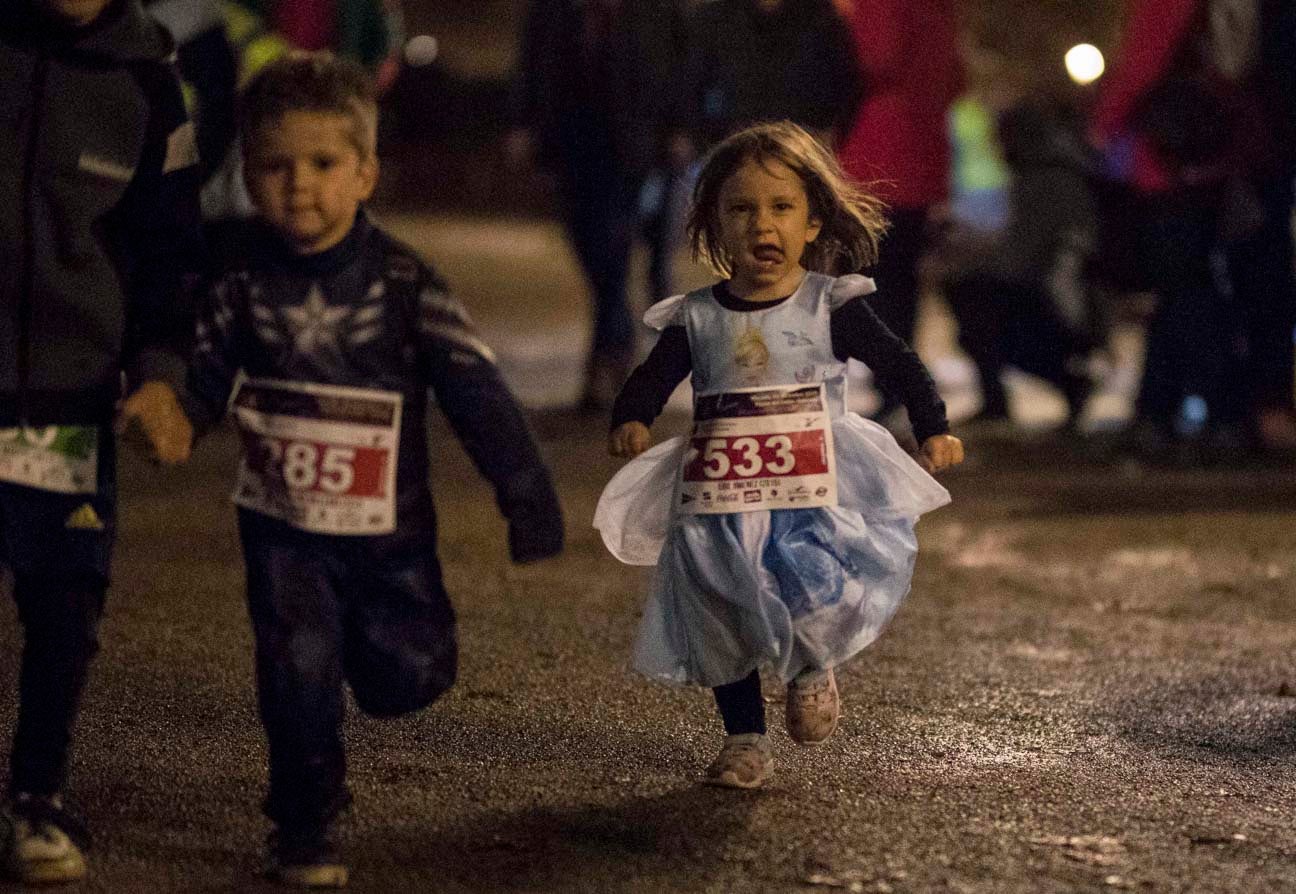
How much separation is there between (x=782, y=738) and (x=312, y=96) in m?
1.92

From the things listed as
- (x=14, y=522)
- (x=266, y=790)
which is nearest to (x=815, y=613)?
(x=266, y=790)

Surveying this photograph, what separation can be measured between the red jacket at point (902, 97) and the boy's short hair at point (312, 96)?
5.85m

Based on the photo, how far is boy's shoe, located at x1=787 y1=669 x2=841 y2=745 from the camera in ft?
15.7

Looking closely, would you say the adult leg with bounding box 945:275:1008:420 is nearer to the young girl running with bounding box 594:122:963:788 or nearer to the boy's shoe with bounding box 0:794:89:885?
the young girl running with bounding box 594:122:963:788

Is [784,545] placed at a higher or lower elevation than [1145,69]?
lower

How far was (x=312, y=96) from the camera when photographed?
4.18 m

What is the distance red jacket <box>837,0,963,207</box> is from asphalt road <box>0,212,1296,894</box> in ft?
7.49

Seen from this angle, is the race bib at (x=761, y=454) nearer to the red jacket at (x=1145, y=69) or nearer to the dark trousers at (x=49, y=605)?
the dark trousers at (x=49, y=605)

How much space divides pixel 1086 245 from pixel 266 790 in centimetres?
692

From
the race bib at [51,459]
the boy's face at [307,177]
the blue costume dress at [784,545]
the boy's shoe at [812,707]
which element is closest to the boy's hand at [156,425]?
the race bib at [51,459]

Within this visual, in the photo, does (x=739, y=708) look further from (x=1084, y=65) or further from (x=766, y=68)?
(x=1084, y=65)

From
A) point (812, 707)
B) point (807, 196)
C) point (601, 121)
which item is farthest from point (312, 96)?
point (601, 121)

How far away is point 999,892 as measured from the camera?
13.5 ft

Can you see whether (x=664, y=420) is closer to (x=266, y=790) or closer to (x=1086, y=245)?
(x=1086, y=245)
